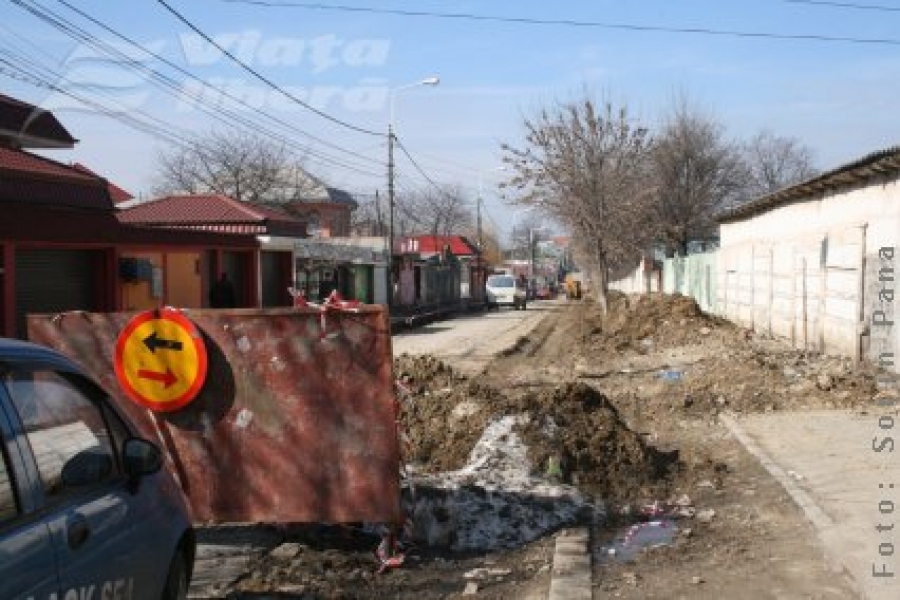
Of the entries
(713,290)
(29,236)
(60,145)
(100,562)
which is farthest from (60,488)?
(713,290)

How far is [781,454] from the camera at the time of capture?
→ 9617 millimetres

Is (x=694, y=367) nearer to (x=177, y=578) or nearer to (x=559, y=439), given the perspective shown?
(x=559, y=439)

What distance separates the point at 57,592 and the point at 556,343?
26.6 meters

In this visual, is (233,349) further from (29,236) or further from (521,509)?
(29,236)

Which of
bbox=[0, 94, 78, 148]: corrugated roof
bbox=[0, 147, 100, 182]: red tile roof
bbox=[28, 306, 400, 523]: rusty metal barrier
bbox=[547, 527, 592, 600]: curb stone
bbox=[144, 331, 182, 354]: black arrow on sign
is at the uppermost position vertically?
bbox=[0, 94, 78, 148]: corrugated roof

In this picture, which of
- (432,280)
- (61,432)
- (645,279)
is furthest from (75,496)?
(432,280)

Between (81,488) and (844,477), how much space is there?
649cm

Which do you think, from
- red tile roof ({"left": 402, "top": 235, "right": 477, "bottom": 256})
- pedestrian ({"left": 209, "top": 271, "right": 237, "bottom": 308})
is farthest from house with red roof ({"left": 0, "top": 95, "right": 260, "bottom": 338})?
red tile roof ({"left": 402, "top": 235, "right": 477, "bottom": 256})

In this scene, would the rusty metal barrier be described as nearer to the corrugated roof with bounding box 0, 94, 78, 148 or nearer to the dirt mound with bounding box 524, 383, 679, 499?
the dirt mound with bounding box 524, 383, 679, 499

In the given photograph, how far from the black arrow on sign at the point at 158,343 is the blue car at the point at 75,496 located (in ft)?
5.57

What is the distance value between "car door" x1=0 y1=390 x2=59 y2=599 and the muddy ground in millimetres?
2681

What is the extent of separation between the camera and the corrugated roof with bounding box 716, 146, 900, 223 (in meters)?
14.9

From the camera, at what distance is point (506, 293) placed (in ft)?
211

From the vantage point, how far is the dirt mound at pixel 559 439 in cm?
830
